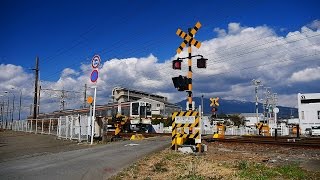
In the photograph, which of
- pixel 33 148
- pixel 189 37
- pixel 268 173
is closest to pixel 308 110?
pixel 189 37

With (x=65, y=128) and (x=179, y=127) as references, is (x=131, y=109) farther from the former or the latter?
(x=179, y=127)

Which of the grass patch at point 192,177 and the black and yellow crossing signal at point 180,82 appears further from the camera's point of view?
the black and yellow crossing signal at point 180,82

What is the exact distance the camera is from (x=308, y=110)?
72875mm

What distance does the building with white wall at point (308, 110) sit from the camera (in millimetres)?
71688

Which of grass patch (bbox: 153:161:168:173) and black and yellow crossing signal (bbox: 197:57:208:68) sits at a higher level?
black and yellow crossing signal (bbox: 197:57:208:68)

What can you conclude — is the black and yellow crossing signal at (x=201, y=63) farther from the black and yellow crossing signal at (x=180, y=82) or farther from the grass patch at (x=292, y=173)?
the grass patch at (x=292, y=173)

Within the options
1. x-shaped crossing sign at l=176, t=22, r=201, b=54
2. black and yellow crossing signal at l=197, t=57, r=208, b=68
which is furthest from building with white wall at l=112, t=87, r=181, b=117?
black and yellow crossing signal at l=197, t=57, r=208, b=68

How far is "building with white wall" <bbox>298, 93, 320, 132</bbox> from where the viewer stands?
71.7 metres

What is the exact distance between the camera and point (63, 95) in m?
77.7

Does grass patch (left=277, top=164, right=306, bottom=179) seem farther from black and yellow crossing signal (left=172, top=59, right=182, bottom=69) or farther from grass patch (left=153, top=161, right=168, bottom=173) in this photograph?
black and yellow crossing signal (left=172, top=59, right=182, bottom=69)

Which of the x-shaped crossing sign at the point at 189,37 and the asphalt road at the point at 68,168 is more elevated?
the x-shaped crossing sign at the point at 189,37

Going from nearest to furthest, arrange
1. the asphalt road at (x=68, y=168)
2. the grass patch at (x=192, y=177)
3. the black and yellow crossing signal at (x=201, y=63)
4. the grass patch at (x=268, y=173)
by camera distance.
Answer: the grass patch at (x=192, y=177)
the grass patch at (x=268, y=173)
the asphalt road at (x=68, y=168)
the black and yellow crossing signal at (x=201, y=63)

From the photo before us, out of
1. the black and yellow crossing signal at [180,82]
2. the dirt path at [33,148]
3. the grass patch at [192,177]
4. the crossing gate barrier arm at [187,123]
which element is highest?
the black and yellow crossing signal at [180,82]

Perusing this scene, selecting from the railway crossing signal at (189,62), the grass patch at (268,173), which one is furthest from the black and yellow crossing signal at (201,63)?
the grass patch at (268,173)
